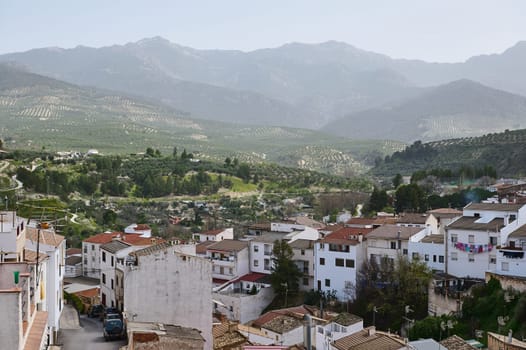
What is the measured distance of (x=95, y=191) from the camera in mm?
81938

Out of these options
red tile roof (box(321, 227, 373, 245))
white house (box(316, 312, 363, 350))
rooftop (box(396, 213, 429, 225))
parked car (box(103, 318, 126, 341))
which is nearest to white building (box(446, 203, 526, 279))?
rooftop (box(396, 213, 429, 225))

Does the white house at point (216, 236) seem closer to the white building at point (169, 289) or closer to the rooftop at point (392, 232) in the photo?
the rooftop at point (392, 232)

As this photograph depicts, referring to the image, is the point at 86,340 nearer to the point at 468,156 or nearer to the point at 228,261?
the point at 228,261

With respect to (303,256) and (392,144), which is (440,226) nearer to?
(303,256)

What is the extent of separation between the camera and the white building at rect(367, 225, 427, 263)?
128 feet

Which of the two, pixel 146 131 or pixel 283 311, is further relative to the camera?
pixel 146 131

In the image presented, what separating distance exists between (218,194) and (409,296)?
185 feet

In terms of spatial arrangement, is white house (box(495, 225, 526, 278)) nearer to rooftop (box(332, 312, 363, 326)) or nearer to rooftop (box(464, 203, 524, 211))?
rooftop (box(464, 203, 524, 211))

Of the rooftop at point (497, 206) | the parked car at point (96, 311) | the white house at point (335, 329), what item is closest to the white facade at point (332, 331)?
the white house at point (335, 329)

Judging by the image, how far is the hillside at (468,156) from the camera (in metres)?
93.8

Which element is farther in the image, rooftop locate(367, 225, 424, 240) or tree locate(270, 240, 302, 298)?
tree locate(270, 240, 302, 298)

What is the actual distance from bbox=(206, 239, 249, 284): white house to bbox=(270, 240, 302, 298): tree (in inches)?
139

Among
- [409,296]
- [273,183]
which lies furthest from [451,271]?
[273,183]

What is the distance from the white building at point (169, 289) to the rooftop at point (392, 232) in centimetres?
1509
